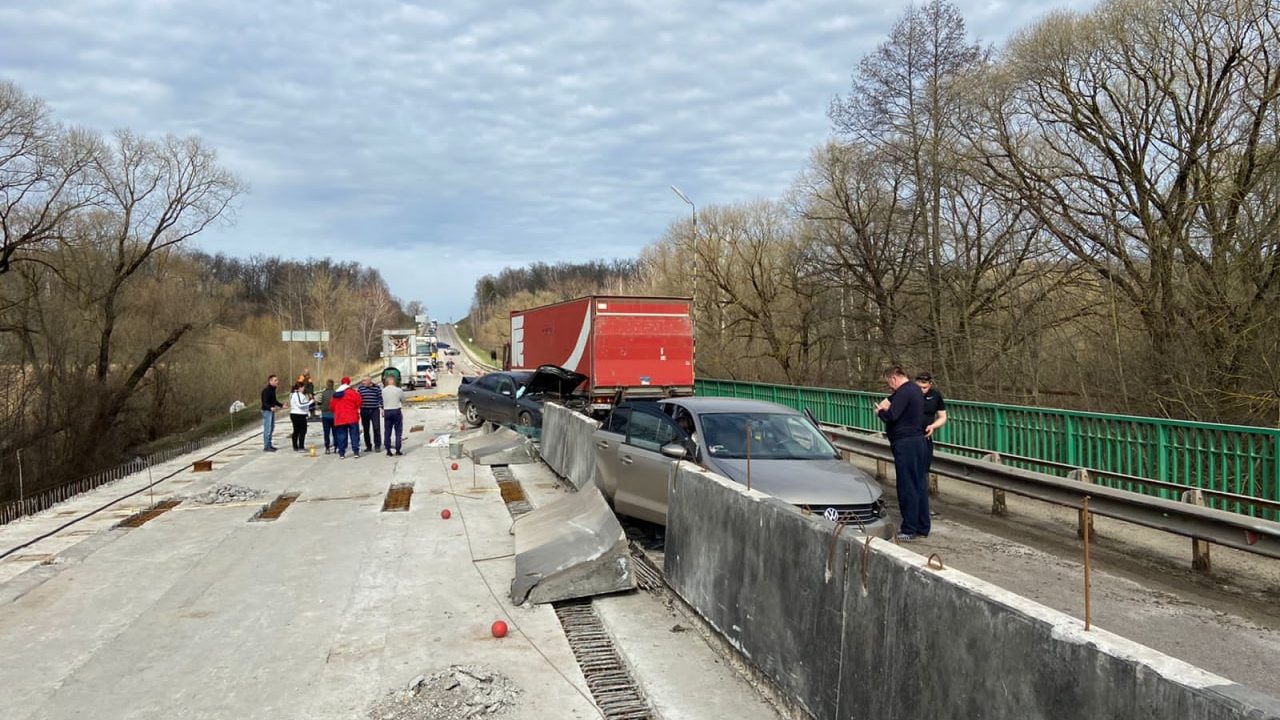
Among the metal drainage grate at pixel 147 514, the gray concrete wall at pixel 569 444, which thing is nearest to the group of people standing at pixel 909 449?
the gray concrete wall at pixel 569 444

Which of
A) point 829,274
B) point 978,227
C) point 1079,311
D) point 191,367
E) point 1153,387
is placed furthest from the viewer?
point 191,367

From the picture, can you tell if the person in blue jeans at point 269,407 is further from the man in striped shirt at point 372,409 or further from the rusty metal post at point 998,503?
the rusty metal post at point 998,503

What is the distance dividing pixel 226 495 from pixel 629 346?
8.83 m

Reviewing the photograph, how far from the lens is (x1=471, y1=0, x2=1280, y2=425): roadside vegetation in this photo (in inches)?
543

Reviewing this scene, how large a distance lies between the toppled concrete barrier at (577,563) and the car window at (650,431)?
1.48 m

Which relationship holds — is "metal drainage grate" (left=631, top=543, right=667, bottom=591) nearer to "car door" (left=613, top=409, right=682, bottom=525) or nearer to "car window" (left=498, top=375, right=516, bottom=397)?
"car door" (left=613, top=409, right=682, bottom=525)

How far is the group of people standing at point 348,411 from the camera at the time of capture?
17328 millimetres

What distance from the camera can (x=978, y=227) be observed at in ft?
85.1

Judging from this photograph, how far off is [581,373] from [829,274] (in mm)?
15251

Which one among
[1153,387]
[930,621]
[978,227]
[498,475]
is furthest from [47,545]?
[978,227]

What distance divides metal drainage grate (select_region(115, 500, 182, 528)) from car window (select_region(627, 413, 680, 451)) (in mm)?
6626

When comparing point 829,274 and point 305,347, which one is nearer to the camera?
point 829,274

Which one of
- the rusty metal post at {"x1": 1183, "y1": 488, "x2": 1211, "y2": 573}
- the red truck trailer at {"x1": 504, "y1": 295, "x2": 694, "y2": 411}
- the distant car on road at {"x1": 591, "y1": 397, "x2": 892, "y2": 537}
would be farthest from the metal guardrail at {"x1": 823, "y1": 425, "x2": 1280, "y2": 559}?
the red truck trailer at {"x1": 504, "y1": 295, "x2": 694, "y2": 411}

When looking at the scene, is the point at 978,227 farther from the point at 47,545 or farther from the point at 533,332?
the point at 47,545
